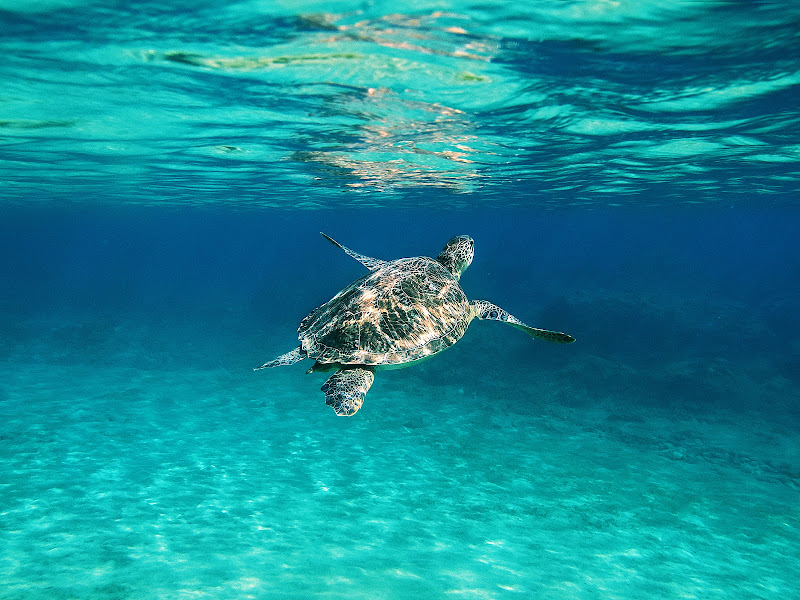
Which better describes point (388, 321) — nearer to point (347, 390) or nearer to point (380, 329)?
point (380, 329)

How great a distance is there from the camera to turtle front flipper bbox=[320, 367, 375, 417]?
5879 mm

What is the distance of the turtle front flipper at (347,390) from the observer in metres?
5.88

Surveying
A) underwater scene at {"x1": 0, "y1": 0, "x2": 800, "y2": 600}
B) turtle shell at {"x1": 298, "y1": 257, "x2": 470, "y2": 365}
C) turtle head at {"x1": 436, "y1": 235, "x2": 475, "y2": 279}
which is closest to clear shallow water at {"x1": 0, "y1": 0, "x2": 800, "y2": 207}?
underwater scene at {"x1": 0, "y1": 0, "x2": 800, "y2": 600}

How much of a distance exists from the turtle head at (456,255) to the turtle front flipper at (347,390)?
192 inches

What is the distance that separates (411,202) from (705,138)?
84.8ft

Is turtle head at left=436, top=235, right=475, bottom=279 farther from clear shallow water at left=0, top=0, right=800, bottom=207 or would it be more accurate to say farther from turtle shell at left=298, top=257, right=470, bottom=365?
clear shallow water at left=0, top=0, right=800, bottom=207

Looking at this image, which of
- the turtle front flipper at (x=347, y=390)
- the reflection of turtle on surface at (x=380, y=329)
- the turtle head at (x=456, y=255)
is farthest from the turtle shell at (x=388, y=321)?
the turtle head at (x=456, y=255)

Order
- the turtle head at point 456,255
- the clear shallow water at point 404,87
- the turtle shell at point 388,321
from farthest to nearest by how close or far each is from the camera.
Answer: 1. the turtle head at point 456,255
2. the clear shallow water at point 404,87
3. the turtle shell at point 388,321

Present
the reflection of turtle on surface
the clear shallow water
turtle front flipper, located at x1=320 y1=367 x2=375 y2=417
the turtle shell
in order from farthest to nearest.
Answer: the clear shallow water < the turtle shell < the reflection of turtle on surface < turtle front flipper, located at x1=320 y1=367 x2=375 y2=417

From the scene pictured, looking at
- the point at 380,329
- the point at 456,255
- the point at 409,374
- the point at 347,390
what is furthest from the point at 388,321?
the point at 409,374

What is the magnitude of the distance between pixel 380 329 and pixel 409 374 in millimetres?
18344

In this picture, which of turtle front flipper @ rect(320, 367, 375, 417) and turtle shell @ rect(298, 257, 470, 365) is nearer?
turtle front flipper @ rect(320, 367, 375, 417)

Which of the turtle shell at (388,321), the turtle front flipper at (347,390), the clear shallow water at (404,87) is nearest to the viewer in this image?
the turtle front flipper at (347,390)

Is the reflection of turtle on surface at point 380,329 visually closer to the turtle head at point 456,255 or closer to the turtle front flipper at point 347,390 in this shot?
the turtle front flipper at point 347,390
